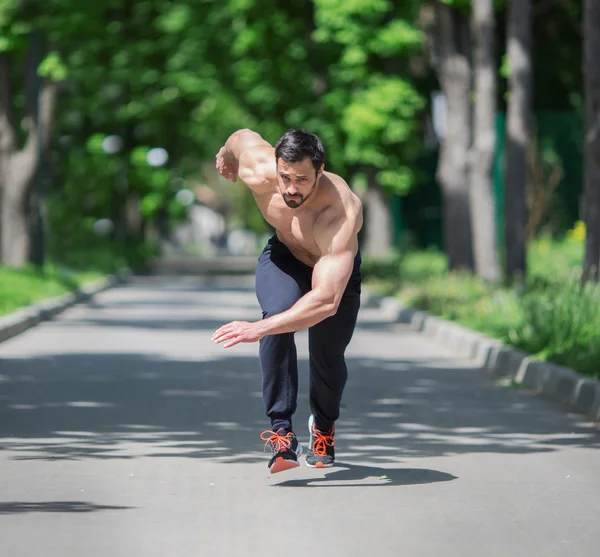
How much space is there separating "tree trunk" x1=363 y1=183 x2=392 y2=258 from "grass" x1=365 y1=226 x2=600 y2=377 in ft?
21.3

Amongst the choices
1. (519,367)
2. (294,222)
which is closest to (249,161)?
(294,222)

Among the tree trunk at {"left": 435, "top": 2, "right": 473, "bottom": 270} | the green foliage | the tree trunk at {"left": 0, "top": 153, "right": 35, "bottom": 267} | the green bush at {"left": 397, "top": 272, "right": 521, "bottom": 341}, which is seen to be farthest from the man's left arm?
the green foliage

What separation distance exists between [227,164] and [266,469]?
5.39 ft

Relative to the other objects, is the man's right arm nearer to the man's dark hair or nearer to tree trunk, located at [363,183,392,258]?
the man's dark hair

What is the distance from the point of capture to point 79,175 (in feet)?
140

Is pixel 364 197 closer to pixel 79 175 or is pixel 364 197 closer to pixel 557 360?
pixel 79 175

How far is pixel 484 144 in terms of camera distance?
24.8 m

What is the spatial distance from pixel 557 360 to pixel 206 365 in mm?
3865

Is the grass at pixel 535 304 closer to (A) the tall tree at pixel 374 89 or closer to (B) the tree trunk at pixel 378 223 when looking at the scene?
(A) the tall tree at pixel 374 89

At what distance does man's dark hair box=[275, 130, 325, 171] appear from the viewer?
779 centimetres

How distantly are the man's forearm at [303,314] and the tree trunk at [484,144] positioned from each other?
55.9ft

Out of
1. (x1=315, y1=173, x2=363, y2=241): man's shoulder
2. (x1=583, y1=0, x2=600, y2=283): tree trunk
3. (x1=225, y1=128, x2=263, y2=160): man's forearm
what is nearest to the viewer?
(x1=315, y1=173, x2=363, y2=241): man's shoulder

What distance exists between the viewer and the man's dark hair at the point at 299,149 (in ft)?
25.6

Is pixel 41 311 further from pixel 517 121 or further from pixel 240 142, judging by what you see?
pixel 240 142
